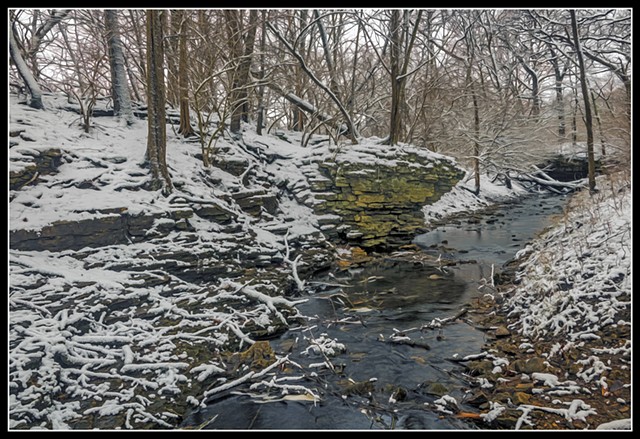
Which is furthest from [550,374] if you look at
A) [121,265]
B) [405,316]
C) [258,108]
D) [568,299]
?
[258,108]

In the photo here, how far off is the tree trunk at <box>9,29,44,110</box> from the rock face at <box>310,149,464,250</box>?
21.2 feet

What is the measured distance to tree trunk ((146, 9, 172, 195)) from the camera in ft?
23.5

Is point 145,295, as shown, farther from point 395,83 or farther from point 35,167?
point 395,83

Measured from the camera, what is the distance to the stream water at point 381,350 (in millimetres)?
3639

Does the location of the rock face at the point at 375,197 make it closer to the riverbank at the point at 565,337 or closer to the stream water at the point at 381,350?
the stream water at the point at 381,350

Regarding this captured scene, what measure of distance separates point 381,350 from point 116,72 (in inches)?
347

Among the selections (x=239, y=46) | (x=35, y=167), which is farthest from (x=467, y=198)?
(x=35, y=167)

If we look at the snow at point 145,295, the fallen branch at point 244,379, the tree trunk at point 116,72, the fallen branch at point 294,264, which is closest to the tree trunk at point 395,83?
the fallen branch at point 294,264

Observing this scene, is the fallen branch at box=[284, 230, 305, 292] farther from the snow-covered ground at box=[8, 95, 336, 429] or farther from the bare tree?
the bare tree

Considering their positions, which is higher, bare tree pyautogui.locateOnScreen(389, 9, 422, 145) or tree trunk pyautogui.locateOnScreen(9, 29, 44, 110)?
bare tree pyautogui.locateOnScreen(389, 9, 422, 145)

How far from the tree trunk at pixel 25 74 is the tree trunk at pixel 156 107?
2.38m

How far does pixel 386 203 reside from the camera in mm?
10742

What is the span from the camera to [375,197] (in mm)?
10570

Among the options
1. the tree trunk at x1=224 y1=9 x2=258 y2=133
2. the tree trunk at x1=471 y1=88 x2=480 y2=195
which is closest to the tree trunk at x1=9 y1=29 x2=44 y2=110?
the tree trunk at x1=224 y1=9 x2=258 y2=133
